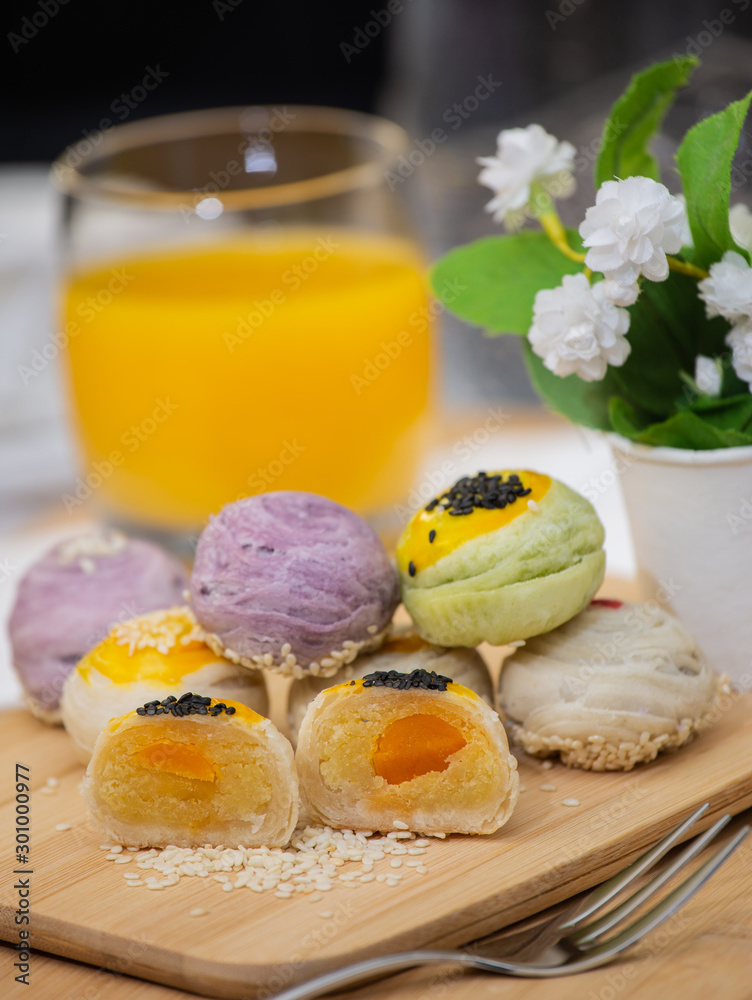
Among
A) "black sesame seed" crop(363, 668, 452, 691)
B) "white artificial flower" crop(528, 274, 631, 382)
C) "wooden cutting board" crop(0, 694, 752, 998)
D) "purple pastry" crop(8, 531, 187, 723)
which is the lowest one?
"wooden cutting board" crop(0, 694, 752, 998)

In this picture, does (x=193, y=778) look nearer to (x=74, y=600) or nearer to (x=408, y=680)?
(x=408, y=680)

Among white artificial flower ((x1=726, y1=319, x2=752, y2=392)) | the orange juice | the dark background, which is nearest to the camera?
white artificial flower ((x1=726, y1=319, x2=752, y2=392))

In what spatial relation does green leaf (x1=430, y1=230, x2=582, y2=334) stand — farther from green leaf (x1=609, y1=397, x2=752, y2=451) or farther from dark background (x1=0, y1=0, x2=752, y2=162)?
dark background (x1=0, y1=0, x2=752, y2=162)

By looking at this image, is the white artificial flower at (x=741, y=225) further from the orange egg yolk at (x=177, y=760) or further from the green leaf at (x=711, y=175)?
the orange egg yolk at (x=177, y=760)

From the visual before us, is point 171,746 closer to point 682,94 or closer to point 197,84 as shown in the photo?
point 682,94

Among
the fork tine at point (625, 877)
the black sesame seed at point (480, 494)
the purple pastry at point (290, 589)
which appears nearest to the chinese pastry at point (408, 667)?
the purple pastry at point (290, 589)

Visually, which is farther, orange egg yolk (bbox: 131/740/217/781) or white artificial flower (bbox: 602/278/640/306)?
white artificial flower (bbox: 602/278/640/306)

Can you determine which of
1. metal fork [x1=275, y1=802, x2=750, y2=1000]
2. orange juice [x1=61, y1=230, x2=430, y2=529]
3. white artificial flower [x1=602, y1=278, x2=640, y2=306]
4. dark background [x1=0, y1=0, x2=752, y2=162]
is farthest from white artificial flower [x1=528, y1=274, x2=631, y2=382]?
dark background [x1=0, y1=0, x2=752, y2=162]
